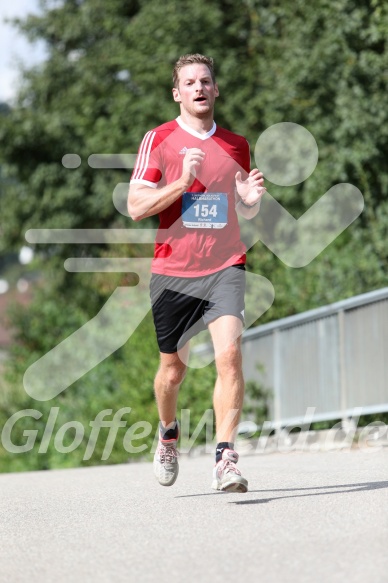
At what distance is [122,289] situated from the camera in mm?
23203

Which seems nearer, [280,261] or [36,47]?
[280,261]

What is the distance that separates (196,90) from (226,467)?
208 centimetres

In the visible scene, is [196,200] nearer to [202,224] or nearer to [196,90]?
[202,224]

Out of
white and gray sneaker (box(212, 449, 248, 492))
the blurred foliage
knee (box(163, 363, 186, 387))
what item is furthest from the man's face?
the blurred foliage

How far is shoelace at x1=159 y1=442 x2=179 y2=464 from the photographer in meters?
7.38

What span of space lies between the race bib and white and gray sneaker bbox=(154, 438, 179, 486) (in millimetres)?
1353

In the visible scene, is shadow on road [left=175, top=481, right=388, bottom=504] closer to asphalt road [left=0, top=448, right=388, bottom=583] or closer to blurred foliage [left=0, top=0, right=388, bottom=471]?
asphalt road [left=0, top=448, right=388, bottom=583]

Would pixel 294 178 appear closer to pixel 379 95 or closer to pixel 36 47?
pixel 379 95

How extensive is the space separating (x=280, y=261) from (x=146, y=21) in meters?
10.5

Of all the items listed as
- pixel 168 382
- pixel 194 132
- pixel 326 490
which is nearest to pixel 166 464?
pixel 168 382

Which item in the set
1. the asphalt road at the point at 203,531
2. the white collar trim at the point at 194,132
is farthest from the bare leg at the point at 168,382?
the white collar trim at the point at 194,132

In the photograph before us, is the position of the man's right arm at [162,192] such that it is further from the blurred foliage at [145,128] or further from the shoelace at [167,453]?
the blurred foliage at [145,128]

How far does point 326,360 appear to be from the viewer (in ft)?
42.8

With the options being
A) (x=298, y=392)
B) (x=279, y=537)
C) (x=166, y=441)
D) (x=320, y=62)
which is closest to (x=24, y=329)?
(x=320, y=62)
